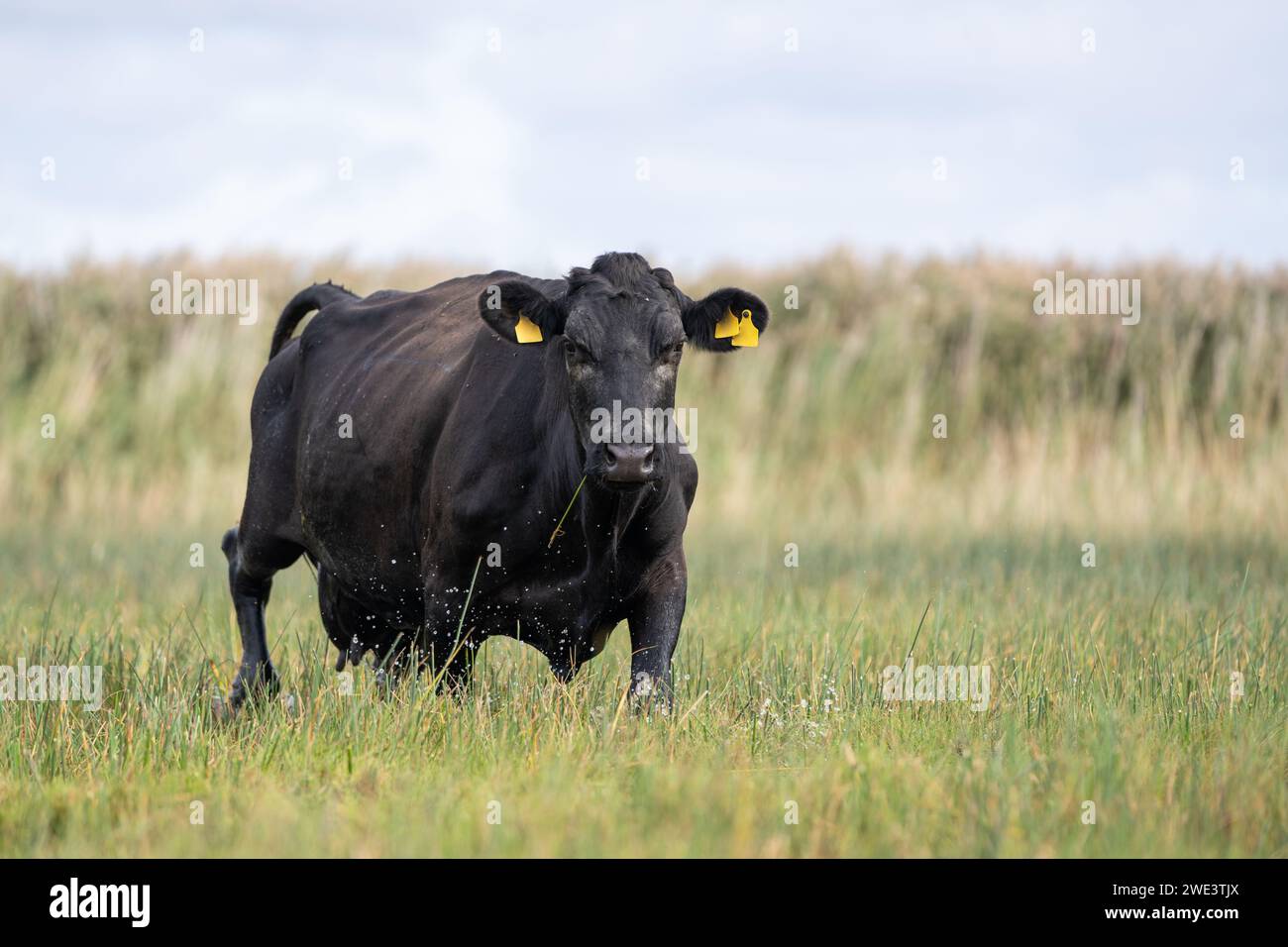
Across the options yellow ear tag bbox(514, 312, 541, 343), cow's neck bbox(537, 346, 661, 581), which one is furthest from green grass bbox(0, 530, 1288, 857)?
yellow ear tag bbox(514, 312, 541, 343)

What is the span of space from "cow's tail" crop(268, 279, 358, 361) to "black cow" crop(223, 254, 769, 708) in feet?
4.01

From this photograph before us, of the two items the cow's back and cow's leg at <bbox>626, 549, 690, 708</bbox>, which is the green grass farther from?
the cow's back

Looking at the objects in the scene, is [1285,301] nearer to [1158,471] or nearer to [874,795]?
[1158,471]

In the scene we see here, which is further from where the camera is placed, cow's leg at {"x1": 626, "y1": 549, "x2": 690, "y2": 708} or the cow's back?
the cow's back

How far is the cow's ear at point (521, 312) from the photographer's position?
6191 millimetres

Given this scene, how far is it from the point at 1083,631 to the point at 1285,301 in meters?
11.7

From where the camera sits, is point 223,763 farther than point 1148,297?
No

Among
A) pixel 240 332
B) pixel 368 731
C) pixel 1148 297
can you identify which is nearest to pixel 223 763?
pixel 368 731

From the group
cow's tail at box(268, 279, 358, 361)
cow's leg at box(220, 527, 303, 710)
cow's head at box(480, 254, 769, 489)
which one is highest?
cow's tail at box(268, 279, 358, 361)

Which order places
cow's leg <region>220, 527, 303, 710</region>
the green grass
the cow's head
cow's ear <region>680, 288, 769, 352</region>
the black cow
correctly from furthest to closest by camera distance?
cow's leg <region>220, 527, 303, 710</region>, cow's ear <region>680, 288, 769, 352</region>, the black cow, the cow's head, the green grass

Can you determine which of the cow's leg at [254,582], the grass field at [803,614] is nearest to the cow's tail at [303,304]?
the cow's leg at [254,582]

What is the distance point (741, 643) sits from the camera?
747cm

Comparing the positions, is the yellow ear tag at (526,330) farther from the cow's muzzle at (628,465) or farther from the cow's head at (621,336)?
the cow's muzzle at (628,465)

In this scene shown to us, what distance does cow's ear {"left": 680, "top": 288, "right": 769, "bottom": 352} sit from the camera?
20.8 ft
